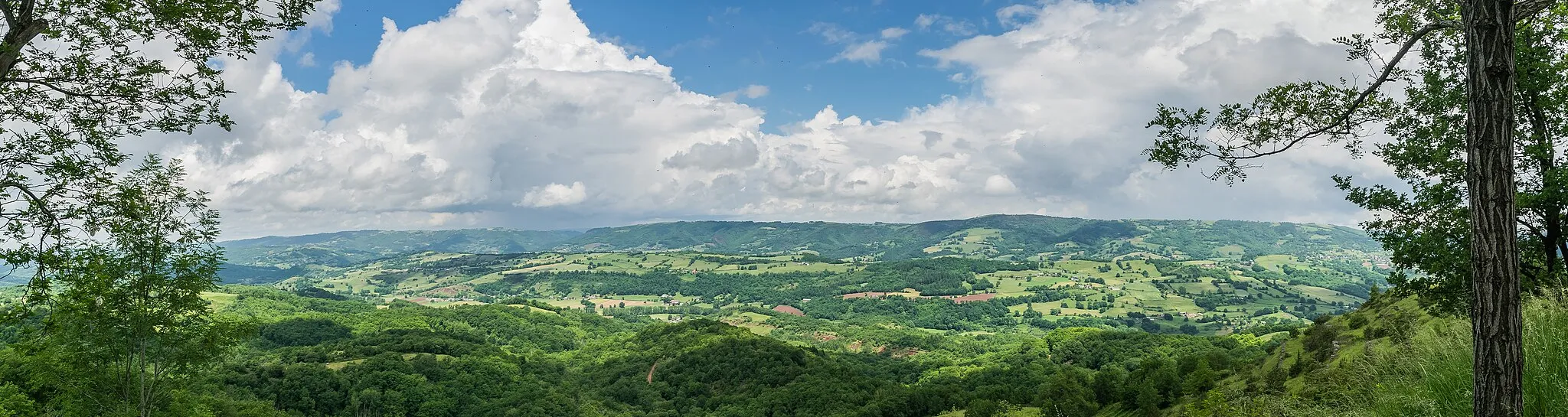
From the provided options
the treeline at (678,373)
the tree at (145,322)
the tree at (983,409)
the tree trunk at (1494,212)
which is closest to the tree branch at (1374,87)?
the tree trunk at (1494,212)

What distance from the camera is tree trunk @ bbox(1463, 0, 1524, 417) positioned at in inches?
179

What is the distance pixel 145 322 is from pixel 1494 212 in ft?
79.8

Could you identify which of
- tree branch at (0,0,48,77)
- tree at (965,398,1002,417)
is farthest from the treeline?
tree branch at (0,0,48,77)

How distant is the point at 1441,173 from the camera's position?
13078 millimetres

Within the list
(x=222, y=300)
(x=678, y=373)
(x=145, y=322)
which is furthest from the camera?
(x=222, y=300)

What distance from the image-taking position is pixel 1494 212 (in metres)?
4.59

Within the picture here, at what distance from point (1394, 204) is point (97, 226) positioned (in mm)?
22413

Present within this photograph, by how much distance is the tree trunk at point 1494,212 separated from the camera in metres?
4.56

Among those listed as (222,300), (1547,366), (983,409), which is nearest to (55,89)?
(1547,366)

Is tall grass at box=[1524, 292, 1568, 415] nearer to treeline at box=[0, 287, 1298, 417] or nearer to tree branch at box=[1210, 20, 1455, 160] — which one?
tree branch at box=[1210, 20, 1455, 160]

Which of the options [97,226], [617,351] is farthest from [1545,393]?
[617,351]

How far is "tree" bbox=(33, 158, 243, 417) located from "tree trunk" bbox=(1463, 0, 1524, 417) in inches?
855

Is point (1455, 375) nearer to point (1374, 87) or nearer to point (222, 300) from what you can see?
point (1374, 87)

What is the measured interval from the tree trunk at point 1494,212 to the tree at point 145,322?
21.7m
